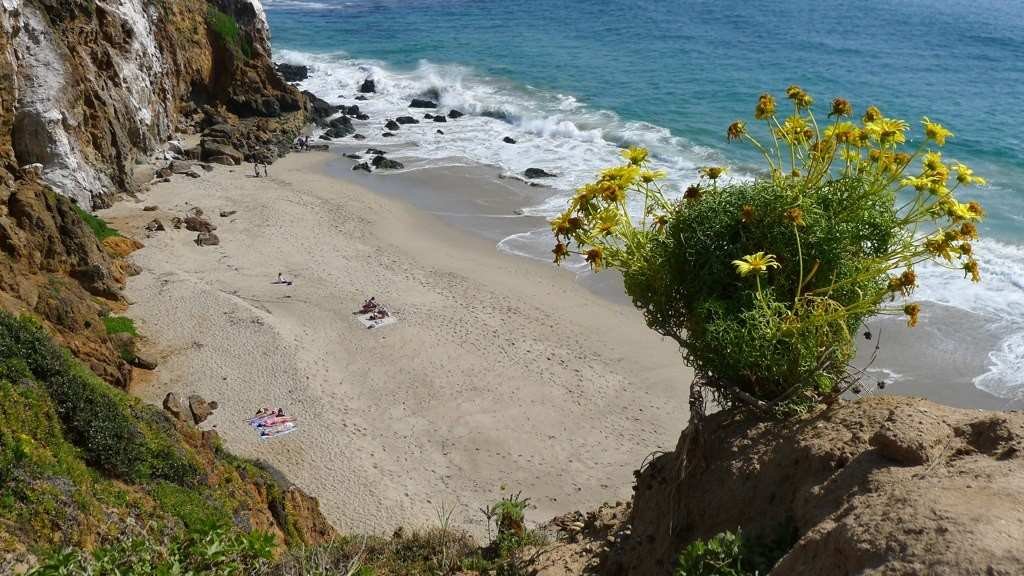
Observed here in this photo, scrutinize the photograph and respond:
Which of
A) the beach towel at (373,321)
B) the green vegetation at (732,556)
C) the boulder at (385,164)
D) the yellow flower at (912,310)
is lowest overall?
the beach towel at (373,321)

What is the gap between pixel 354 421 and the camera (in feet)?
52.5

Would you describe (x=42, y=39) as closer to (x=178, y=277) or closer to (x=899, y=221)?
(x=178, y=277)

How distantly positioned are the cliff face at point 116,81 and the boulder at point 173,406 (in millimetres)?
7161

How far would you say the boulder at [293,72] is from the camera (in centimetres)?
4839

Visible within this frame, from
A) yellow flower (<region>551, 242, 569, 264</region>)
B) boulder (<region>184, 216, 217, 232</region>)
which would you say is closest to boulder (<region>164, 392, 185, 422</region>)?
boulder (<region>184, 216, 217, 232</region>)

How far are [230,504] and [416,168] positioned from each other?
24184mm

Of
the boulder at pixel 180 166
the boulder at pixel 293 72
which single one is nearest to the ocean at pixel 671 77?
the boulder at pixel 293 72

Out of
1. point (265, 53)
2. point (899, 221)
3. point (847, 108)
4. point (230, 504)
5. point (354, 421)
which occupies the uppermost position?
point (847, 108)

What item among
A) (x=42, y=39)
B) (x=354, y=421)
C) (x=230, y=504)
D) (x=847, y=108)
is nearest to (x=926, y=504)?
(x=847, y=108)

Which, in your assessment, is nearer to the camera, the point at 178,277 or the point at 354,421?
the point at 354,421

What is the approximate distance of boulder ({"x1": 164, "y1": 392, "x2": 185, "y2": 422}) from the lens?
14.7 m

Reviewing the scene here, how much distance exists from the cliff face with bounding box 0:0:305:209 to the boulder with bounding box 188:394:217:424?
285 inches

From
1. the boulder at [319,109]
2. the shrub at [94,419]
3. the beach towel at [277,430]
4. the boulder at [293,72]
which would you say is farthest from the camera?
the boulder at [293,72]

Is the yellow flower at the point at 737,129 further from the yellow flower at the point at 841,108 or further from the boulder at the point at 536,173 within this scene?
the boulder at the point at 536,173
